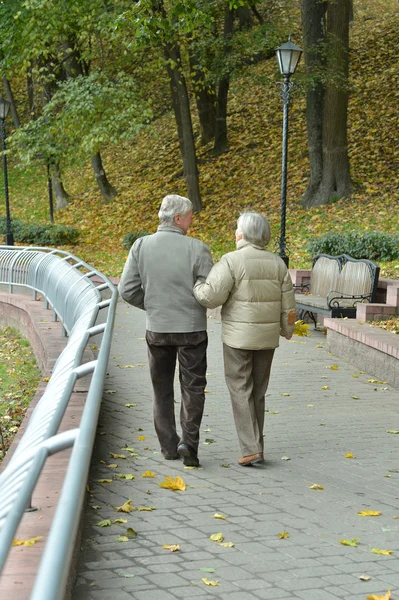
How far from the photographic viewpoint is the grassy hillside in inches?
826

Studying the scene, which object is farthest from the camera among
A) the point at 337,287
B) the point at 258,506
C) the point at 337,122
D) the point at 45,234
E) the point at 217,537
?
the point at 45,234

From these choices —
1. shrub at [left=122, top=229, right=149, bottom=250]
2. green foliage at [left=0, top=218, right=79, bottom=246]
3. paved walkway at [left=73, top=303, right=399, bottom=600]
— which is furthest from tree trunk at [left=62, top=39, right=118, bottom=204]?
paved walkway at [left=73, top=303, right=399, bottom=600]

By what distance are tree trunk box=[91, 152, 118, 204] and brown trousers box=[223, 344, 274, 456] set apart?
2437 cm

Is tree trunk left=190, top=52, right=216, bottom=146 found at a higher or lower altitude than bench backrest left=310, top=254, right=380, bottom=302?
higher

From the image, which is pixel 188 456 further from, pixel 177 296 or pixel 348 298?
pixel 348 298

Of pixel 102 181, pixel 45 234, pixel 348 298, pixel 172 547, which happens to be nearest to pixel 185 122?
pixel 45 234

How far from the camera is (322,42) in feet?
69.6

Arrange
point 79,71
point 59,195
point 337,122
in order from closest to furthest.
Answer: point 337,122 → point 79,71 → point 59,195

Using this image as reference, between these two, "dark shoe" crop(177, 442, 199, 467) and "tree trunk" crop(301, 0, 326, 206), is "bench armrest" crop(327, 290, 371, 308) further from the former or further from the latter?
"tree trunk" crop(301, 0, 326, 206)

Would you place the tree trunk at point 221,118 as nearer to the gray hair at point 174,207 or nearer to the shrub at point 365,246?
the shrub at point 365,246

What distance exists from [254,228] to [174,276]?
0.63 meters

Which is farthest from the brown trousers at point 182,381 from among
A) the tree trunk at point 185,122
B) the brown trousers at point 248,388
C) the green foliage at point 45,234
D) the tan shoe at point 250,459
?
the green foliage at point 45,234

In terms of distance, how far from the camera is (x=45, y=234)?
2714cm

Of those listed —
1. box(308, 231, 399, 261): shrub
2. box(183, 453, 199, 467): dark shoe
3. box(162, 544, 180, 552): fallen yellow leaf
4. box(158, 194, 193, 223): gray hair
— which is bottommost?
box(183, 453, 199, 467): dark shoe
